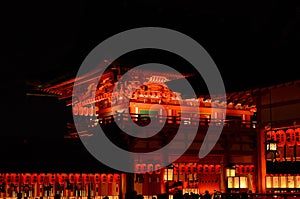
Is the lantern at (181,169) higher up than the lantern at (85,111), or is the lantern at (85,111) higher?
the lantern at (85,111)

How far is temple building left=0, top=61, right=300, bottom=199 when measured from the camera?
20891 millimetres

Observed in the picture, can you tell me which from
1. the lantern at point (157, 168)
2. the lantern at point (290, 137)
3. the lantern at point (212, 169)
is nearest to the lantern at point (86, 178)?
Answer: the lantern at point (157, 168)

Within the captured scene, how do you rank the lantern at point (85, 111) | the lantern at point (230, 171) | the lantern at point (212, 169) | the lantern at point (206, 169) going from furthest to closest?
the lantern at point (85, 111), the lantern at point (212, 169), the lantern at point (206, 169), the lantern at point (230, 171)

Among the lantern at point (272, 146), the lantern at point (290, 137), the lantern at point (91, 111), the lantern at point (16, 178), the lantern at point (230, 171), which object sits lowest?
the lantern at point (16, 178)

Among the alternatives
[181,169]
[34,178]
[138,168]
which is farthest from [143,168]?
[34,178]

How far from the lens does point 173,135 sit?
23703 millimetres

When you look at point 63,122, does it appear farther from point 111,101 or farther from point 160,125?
point 160,125

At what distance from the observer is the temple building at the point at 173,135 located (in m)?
20.9

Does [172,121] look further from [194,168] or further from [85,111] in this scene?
[85,111]

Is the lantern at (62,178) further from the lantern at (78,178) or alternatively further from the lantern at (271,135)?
the lantern at (271,135)

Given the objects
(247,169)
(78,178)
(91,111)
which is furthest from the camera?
(91,111)

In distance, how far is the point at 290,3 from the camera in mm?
27422

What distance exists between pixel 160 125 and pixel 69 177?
16.8 ft

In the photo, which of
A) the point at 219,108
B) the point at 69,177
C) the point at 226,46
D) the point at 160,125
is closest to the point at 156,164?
the point at 160,125
